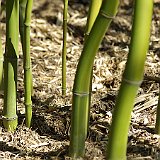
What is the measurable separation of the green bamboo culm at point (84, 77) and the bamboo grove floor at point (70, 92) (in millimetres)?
71

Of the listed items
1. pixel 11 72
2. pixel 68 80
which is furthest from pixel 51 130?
pixel 68 80

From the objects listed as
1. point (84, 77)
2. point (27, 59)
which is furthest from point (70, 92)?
point (84, 77)

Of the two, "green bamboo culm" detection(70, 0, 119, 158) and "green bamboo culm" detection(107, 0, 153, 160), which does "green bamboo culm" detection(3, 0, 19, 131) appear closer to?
"green bamboo culm" detection(70, 0, 119, 158)

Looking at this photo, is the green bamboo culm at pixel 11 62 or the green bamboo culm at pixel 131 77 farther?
the green bamboo culm at pixel 11 62

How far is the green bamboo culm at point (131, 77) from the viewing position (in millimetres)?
1027

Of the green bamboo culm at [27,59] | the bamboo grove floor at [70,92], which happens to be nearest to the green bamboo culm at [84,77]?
the bamboo grove floor at [70,92]

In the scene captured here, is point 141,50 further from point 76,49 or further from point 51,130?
point 76,49

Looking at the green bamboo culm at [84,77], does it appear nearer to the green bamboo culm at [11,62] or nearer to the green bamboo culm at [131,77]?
the green bamboo culm at [131,77]

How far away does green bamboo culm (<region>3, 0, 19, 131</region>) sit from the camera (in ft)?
4.35

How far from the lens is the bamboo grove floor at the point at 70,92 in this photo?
137cm

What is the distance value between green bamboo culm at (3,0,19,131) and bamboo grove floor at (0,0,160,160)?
0.20 feet

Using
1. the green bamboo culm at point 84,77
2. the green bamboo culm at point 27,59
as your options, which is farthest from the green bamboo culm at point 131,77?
the green bamboo culm at point 27,59

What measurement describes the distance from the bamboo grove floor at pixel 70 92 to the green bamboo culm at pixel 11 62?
0.20ft

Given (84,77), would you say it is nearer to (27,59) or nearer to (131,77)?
(131,77)
